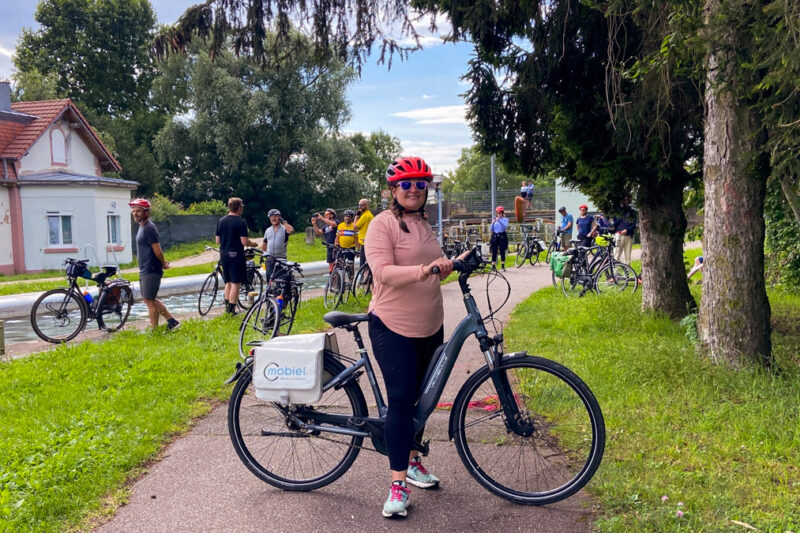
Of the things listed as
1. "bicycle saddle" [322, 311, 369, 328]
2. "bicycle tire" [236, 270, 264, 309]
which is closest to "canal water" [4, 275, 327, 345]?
"bicycle tire" [236, 270, 264, 309]

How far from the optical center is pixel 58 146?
29.9 m

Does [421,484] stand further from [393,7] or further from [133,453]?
[393,7]

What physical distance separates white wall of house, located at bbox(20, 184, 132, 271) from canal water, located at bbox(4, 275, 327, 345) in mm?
13050

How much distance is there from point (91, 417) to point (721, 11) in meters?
5.82

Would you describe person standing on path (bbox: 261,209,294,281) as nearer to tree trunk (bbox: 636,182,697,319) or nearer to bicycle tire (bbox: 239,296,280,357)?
bicycle tire (bbox: 239,296,280,357)

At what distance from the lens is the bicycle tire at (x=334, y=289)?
12352mm

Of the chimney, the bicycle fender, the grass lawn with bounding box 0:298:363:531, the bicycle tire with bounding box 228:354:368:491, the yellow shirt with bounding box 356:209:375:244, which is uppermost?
→ the chimney

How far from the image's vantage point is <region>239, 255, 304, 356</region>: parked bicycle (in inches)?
338

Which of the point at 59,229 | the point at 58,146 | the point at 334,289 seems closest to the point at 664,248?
the point at 334,289

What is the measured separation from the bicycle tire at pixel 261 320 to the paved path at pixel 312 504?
145 inches

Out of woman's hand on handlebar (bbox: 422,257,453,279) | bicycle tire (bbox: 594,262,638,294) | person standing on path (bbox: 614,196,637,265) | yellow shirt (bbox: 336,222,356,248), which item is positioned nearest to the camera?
woman's hand on handlebar (bbox: 422,257,453,279)

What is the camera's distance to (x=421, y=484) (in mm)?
4074

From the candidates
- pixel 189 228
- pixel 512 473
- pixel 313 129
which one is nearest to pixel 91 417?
pixel 512 473

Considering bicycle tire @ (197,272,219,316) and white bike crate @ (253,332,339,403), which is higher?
white bike crate @ (253,332,339,403)
